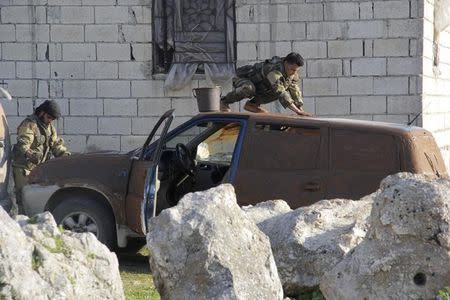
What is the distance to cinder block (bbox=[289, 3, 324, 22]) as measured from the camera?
12.6 meters

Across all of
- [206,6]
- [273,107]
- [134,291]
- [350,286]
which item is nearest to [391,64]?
[273,107]

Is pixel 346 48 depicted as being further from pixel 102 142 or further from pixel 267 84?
pixel 102 142

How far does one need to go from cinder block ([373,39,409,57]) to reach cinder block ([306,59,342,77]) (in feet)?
1.77

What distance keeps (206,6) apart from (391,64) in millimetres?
2650

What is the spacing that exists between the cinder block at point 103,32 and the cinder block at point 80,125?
3.61 ft

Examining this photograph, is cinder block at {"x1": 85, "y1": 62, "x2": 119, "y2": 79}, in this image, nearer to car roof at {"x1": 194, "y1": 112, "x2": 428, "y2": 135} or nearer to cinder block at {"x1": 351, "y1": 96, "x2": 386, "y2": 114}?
cinder block at {"x1": 351, "y1": 96, "x2": 386, "y2": 114}

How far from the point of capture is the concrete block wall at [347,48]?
12.5m

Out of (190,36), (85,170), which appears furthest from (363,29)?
(85,170)

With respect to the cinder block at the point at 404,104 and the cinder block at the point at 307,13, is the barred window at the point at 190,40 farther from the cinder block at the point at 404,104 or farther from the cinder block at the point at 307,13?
the cinder block at the point at 404,104

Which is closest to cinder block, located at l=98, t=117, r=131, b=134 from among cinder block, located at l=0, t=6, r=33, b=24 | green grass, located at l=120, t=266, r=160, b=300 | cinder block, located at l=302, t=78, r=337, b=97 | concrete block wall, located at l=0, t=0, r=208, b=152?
concrete block wall, located at l=0, t=0, r=208, b=152

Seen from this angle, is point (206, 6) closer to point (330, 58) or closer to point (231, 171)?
point (330, 58)

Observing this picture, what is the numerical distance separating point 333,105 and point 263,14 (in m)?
1.55

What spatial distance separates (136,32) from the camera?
12.9m

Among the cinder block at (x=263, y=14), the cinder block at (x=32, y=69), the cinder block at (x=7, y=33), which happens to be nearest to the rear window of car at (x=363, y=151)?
the cinder block at (x=263, y=14)
